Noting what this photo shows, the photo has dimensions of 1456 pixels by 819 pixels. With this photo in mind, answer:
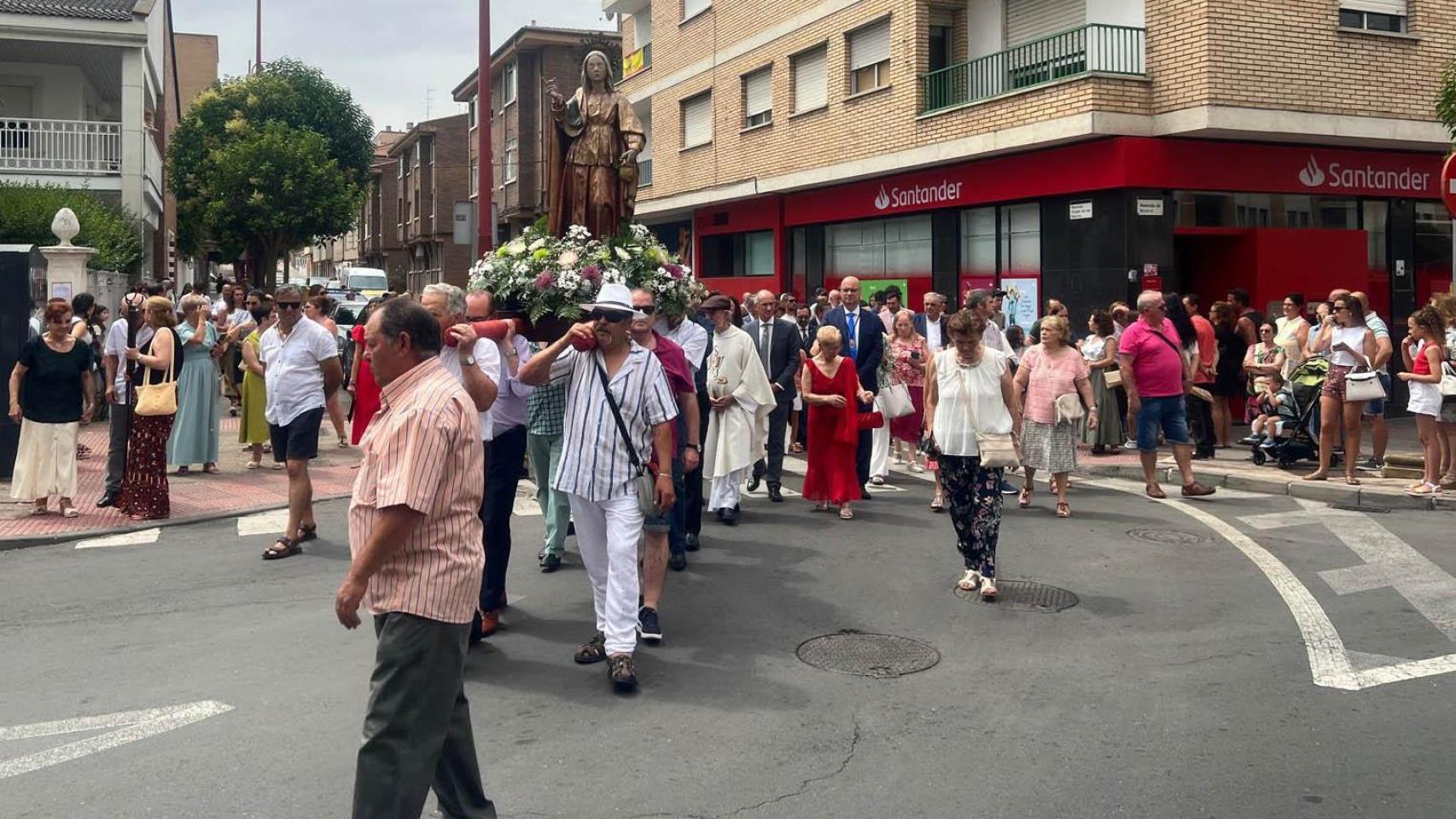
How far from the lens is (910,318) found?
12.4 meters

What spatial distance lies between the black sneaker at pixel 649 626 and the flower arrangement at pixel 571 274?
5.84 ft

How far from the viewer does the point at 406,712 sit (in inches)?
147

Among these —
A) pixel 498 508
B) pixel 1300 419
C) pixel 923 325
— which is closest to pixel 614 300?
pixel 498 508

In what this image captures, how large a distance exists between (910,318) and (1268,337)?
5026 millimetres

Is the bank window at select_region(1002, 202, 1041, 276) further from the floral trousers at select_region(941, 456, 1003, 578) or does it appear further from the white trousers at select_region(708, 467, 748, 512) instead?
the floral trousers at select_region(941, 456, 1003, 578)

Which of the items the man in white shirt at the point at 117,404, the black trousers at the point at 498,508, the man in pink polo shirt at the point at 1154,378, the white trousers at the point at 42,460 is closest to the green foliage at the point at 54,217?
the man in white shirt at the point at 117,404

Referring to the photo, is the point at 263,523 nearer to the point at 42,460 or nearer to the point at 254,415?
the point at 42,460

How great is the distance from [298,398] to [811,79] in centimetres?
1727

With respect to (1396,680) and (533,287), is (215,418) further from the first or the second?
(1396,680)

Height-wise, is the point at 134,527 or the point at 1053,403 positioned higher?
the point at 1053,403

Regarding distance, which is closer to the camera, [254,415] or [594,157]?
[594,157]

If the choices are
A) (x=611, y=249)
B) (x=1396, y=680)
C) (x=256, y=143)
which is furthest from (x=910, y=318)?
(x=256, y=143)

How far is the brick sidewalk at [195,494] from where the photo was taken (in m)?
10.2

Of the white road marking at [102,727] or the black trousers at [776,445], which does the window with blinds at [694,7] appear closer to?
the black trousers at [776,445]
